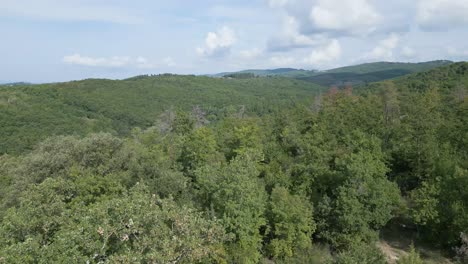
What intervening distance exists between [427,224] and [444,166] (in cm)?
483

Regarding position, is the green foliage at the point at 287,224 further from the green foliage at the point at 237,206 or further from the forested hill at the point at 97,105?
the forested hill at the point at 97,105

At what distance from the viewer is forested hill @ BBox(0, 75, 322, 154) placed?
102188 mm

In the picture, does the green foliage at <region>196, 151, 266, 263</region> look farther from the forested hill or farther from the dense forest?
the forested hill

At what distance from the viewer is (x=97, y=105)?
142500mm

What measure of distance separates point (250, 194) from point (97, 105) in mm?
134613

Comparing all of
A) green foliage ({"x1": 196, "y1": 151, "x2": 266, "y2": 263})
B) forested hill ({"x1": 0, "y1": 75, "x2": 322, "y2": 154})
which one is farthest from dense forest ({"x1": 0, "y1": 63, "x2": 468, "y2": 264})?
forested hill ({"x1": 0, "y1": 75, "x2": 322, "y2": 154})

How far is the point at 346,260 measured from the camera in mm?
17000

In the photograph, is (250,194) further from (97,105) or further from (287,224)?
(97,105)

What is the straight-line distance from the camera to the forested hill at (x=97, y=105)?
335ft

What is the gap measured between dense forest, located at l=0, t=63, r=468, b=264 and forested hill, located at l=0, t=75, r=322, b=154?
4190cm

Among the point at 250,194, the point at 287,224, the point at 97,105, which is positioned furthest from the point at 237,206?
the point at 97,105

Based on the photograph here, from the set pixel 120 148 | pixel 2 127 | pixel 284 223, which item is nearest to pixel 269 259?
pixel 284 223

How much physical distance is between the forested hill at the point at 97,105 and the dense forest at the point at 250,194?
4190 centimetres

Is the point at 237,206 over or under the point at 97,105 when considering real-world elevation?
over
